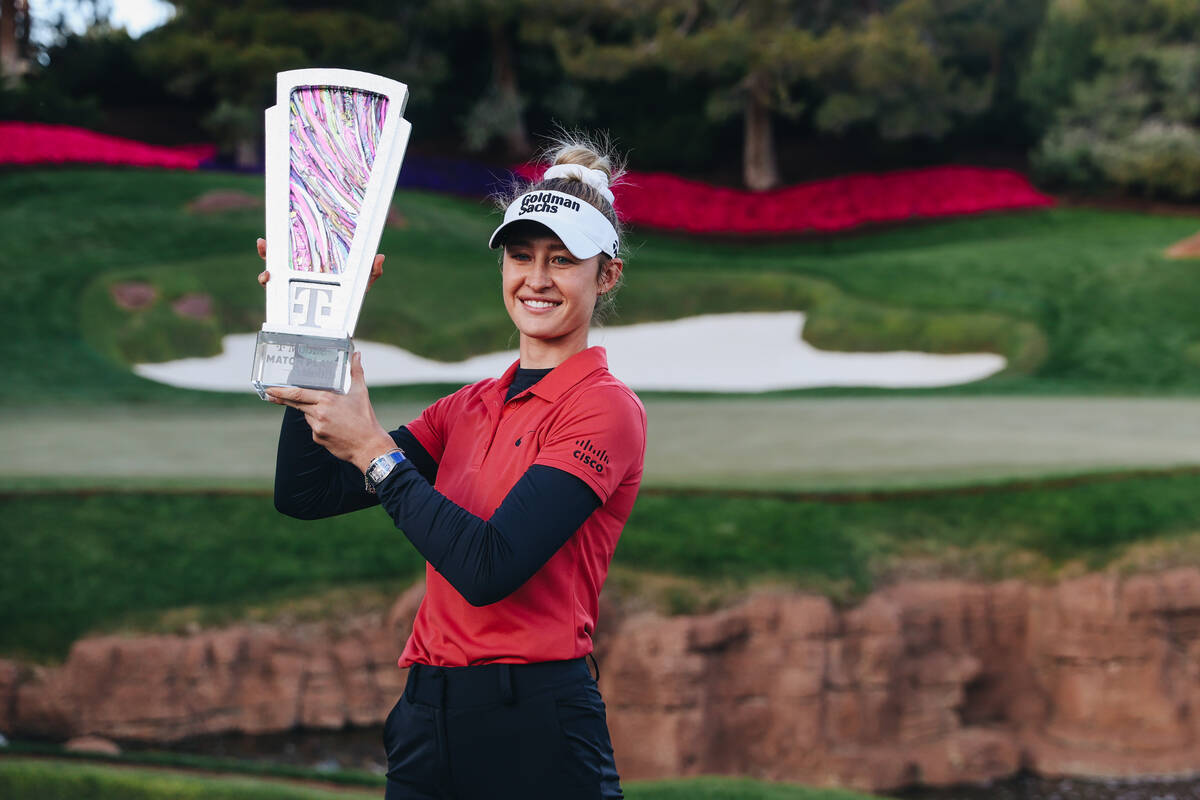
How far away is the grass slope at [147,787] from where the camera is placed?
4539 millimetres

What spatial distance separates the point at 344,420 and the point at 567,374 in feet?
1.43

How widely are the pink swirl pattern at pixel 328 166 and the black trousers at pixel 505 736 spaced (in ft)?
2.42

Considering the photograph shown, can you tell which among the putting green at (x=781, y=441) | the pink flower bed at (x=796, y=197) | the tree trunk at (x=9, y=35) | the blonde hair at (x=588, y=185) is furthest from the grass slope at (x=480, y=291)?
the blonde hair at (x=588, y=185)

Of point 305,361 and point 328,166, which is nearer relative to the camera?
point 305,361

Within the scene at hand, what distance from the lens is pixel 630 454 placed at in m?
2.02

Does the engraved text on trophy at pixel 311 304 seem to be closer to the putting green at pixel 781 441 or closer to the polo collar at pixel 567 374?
the polo collar at pixel 567 374

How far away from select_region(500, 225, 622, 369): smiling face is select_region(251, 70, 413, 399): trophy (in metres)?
0.28

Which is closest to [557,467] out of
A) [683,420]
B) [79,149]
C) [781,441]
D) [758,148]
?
[781,441]

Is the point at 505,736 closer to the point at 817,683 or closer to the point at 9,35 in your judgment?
the point at 817,683

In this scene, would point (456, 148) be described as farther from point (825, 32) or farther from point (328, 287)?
point (328, 287)

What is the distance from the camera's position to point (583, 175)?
2.20 metres

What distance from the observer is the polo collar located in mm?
2100

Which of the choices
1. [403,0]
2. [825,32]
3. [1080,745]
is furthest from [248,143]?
[1080,745]

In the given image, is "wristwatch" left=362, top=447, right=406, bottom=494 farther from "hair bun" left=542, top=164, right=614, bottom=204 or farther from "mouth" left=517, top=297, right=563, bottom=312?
"hair bun" left=542, top=164, right=614, bottom=204
